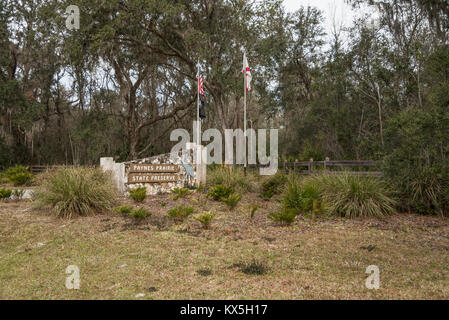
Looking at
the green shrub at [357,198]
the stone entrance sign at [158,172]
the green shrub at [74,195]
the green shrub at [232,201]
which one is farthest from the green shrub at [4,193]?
the green shrub at [357,198]

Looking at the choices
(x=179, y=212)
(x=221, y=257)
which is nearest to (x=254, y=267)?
(x=221, y=257)

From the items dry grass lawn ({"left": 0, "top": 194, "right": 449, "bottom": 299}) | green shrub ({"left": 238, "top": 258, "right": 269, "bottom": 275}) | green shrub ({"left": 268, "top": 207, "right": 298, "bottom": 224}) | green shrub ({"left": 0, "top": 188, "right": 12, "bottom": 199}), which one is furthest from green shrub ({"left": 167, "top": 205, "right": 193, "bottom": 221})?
green shrub ({"left": 0, "top": 188, "right": 12, "bottom": 199})

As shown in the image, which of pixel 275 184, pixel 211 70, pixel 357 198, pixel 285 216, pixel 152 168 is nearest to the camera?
pixel 285 216

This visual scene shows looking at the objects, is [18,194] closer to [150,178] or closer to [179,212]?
[150,178]

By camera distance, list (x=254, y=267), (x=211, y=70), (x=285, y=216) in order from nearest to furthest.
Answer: (x=254, y=267)
(x=285, y=216)
(x=211, y=70)

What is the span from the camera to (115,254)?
4.70 m

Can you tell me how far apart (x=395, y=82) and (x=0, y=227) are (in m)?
16.9

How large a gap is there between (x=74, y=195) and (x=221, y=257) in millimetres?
4207

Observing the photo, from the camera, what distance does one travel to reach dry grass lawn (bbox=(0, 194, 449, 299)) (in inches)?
136

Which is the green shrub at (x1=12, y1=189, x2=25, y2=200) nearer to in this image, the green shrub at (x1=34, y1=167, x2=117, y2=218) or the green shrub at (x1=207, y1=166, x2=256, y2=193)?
the green shrub at (x1=34, y1=167, x2=117, y2=218)

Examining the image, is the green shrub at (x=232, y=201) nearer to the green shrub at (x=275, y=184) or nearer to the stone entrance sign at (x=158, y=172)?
the green shrub at (x=275, y=184)

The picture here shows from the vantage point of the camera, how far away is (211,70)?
17.6 m

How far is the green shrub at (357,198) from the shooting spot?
23.4 feet

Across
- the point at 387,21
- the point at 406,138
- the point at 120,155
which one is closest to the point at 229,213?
the point at 406,138
